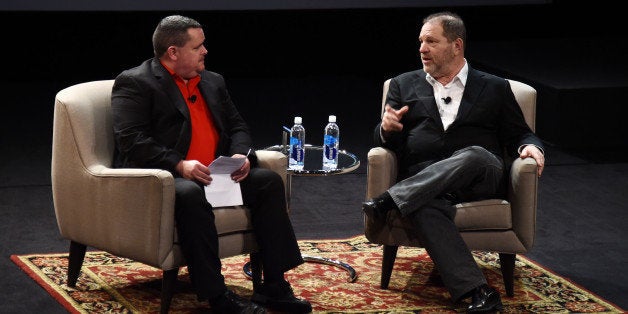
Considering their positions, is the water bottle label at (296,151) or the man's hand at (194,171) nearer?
the man's hand at (194,171)

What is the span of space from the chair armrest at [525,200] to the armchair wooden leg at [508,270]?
0.35 feet

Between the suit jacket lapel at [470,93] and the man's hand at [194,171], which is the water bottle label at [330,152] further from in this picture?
the man's hand at [194,171]

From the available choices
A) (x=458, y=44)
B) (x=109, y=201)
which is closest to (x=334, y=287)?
(x=109, y=201)

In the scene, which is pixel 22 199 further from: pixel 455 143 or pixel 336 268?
pixel 455 143

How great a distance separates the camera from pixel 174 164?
15.5ft

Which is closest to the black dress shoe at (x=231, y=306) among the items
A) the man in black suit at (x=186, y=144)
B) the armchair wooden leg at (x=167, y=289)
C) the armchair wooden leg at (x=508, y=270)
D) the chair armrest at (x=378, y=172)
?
the man in black suit at (x=186, y=144)

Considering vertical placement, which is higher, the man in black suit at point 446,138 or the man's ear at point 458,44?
the man's ear at point 458,44

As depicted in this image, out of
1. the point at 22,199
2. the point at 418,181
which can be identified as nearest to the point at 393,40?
the point at 22,199

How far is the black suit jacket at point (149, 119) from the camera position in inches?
186

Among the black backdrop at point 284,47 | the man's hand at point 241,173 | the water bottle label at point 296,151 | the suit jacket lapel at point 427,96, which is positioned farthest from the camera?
the black backdrop at point 284,47

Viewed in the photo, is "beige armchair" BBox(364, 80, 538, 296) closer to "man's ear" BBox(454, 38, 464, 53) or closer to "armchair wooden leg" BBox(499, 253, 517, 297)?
"armchair wooden leg" BBox(499, 253, 517, 297)

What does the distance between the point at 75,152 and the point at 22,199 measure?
1739 mm

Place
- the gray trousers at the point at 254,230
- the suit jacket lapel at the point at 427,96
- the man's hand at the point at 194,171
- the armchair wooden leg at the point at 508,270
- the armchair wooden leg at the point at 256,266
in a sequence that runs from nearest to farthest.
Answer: the gray trousers at the point at 254,230, the man's hand at the point at 194,171, the armchair wooden leg at the point at 256,266, the armchair wooden leg at the point at 508,270, the suit jacket lapel at the point at 427,96

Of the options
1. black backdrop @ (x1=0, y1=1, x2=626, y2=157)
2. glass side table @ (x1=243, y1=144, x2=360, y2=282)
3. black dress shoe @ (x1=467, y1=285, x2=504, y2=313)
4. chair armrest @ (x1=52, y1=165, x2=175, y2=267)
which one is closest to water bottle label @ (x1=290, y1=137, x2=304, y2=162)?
glass side table @ (x1=243, y1=144, x2=360, y2=282)
